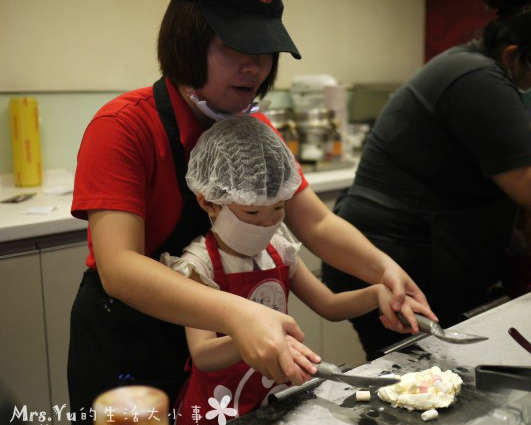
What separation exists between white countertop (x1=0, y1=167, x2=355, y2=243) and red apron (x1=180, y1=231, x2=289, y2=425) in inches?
34.0

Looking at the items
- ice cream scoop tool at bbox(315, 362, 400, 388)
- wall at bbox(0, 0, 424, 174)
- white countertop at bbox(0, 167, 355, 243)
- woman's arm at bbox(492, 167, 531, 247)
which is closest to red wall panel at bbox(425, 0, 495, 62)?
wall at bbox(0, 0, 424, 174)

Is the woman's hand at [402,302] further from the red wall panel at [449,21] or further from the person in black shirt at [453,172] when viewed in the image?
the red wall panel at [449,21]

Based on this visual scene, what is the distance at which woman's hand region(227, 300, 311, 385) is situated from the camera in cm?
79

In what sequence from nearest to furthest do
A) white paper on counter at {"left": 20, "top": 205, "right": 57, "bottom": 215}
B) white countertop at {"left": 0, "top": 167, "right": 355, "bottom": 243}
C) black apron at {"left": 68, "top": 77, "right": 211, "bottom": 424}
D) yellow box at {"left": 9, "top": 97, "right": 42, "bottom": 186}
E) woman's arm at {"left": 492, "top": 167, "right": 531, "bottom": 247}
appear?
1. black apron at {"left": 68, "top": 77, "right": 211, "bottom": 424}
2. woman's arm at {"left": 492, "top": 167, "right": 531, "bottom": 247}
3. white countertop at {"left": 0, "top": 167, "right": 355, "bottom": 243}
4. white paper on counter at {"left": 20, "top": 205, "right": 57, "bottom": 215}
5. yellow box at {"left": 9, "top": 97, "right": 42, "bottom": 186}

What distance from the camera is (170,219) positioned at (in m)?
1.09

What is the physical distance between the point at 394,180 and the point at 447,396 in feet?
2.63

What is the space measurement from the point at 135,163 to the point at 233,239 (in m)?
0.21

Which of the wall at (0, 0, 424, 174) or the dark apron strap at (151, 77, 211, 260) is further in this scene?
the wall at (0, 0, 424, 174)

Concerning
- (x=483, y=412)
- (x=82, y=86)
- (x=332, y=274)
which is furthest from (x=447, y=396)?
(x=82, y=86)

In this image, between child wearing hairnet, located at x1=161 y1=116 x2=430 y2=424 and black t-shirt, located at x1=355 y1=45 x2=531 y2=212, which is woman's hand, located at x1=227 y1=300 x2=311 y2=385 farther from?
black t-shirt, located at x1=355 y1=45 x2=531 y2=212

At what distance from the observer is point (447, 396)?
2.97ft

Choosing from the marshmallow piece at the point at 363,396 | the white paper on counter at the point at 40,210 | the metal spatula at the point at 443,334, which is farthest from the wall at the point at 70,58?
the marshmallow piece at the point at 363,396

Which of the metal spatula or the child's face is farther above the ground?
the child's face

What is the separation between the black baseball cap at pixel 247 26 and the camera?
92 cm
